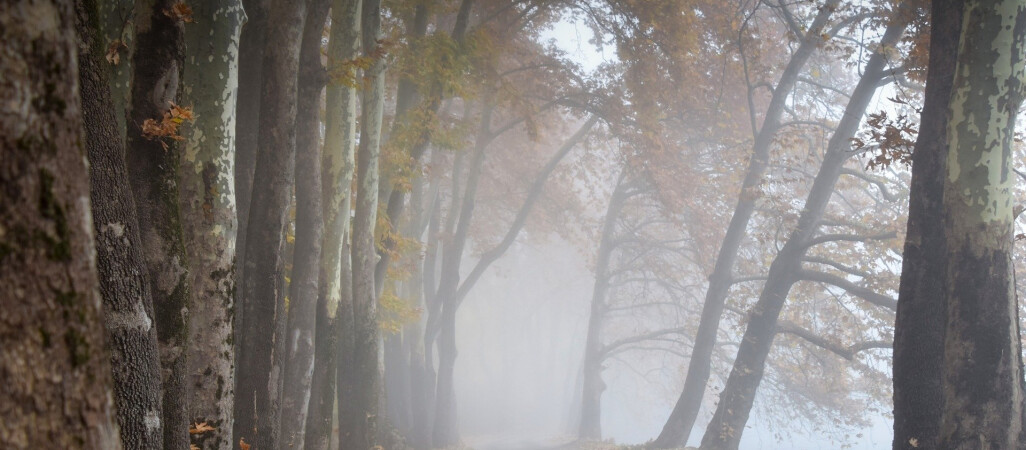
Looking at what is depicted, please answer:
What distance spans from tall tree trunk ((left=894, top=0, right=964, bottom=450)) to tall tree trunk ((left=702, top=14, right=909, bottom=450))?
5.80 metres

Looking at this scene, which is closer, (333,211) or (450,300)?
(333,211)

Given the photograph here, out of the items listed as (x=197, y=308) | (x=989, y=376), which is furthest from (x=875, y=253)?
(x=197, y=308)

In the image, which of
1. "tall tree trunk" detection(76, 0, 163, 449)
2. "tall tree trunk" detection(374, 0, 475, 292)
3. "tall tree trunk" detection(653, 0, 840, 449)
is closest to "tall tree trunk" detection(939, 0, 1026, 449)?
"tall tree trunk" detection(76, 0, 163, 449)

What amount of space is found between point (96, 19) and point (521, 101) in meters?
10.4

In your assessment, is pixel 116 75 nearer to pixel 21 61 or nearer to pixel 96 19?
pixel 96 19

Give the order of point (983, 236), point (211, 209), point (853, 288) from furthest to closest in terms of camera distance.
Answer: point (853, 288)
point (983, 236)
point (211, 209)

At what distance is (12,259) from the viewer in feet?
4.22

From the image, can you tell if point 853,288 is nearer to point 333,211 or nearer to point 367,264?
point 367,264

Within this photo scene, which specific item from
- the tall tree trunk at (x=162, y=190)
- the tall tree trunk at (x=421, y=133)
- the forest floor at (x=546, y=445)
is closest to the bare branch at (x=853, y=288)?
the forest floor at (x=546, y=445)

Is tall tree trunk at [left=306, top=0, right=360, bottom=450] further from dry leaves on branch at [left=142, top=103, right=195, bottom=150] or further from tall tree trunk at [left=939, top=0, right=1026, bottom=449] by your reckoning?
tall tree trunk at [left=939, top=0, right=1026, bottom=449]

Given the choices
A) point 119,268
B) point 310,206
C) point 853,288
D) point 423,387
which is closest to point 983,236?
point 119,268

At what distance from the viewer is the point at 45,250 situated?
133cm

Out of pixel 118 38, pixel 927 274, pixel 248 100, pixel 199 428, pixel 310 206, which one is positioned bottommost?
pixel 199 428

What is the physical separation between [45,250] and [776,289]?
11292mm
